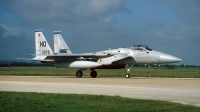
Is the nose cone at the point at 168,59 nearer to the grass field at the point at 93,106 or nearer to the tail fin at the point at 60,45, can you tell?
the tail fin at the point at 60,45

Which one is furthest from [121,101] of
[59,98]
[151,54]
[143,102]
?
[151,54]

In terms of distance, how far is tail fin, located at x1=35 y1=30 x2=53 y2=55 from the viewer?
37.8 metres

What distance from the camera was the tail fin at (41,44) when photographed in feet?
124

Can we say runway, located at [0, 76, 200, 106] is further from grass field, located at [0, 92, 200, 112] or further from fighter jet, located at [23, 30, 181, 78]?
fighter jet, located at [23, 30, 181, 78]

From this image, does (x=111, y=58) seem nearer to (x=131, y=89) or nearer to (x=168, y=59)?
(x=168, y=59)

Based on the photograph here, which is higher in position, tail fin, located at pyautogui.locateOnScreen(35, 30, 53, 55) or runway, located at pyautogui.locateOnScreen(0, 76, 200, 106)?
tail fin, located at pyautogui.locateOnScreen(35, 30, 53, 55)

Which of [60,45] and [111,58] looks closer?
[111,58]

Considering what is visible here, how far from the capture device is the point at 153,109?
32.3 ft

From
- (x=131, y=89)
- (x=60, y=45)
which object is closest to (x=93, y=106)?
(x=131, y=89)

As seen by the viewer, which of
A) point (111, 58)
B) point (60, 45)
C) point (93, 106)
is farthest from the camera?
point (60, 45)

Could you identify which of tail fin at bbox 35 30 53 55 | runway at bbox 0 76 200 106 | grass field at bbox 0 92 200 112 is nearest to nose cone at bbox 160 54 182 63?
runway at bbox 0 76 200 106

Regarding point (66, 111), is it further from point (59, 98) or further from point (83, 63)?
point (83, 63)

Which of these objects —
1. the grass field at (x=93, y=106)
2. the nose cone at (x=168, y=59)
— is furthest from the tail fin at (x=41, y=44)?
the grass field at (x=93, y=106)

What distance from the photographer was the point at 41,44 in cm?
3791
